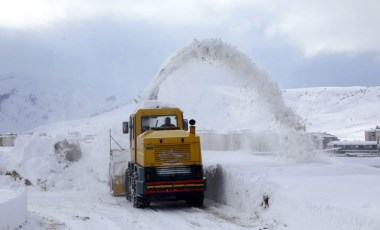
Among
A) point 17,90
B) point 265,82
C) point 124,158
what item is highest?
point 17,90

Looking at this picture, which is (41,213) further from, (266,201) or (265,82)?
(265,82)

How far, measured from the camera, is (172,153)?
1593 centimetres

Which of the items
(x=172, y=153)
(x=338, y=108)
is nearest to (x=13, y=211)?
(x=172, y=153)

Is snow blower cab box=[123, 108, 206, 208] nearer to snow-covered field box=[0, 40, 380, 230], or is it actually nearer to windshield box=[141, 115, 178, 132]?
snow-covered field box=[0, 40, 380, 230]

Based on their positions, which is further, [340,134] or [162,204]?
[340,134]

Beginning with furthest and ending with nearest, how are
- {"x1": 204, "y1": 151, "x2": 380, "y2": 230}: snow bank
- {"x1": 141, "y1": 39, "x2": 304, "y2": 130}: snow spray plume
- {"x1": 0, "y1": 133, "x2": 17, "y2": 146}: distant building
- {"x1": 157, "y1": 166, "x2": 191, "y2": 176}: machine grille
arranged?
{"x1": 0, "y1": 133, "x2": 17, "y2": 146}: distant building → {"x1": 141, "y1": 39, "x2": 304, "y2": 130}: snow spray plume → {"x1": 157, "y1": 166, "x2": 191, "y2": 176}: machine grille → {"x1": 204, "y1": 151, "x2": 380, "y2": 230}: snow bank

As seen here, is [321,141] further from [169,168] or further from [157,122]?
[169,168]

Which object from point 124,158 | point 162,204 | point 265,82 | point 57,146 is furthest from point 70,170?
point 265,82

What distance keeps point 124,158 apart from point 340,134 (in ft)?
164

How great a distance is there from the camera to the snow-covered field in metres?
11.3

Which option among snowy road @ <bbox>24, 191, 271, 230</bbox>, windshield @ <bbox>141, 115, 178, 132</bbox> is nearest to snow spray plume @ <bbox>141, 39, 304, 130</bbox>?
windshield @ <bbox>141, 115, 178, 132</bbox>

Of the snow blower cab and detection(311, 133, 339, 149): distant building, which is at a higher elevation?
detection(311, 133, 339, 149): distant building

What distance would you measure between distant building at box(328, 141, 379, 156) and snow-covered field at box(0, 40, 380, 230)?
8.95 meters

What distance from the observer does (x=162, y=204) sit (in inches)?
697
